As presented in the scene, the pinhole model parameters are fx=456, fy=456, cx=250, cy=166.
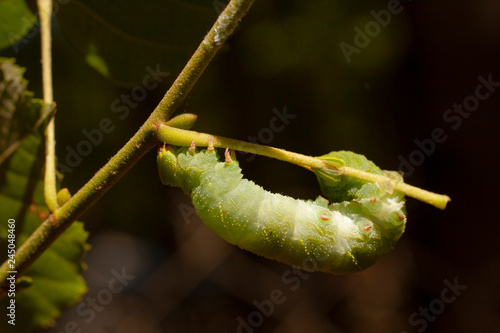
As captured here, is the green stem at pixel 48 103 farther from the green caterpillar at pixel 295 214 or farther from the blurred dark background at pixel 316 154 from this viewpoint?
the blurred dark background at pixel 316 154

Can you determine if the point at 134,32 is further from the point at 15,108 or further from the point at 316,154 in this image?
the point at 316,154

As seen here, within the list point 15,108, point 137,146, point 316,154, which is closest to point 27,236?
point 15,108

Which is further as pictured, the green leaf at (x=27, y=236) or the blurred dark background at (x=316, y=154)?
the blurred dark background at (x=316, y=154)

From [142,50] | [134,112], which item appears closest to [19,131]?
[142,50]

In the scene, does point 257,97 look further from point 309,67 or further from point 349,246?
point 349,246

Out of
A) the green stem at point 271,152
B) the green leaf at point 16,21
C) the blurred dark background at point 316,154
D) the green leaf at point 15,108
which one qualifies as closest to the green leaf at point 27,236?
the green leaf at point 15,108

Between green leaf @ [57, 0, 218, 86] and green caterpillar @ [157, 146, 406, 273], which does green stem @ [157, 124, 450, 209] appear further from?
green leaf @ [57, 0, 218, 86]

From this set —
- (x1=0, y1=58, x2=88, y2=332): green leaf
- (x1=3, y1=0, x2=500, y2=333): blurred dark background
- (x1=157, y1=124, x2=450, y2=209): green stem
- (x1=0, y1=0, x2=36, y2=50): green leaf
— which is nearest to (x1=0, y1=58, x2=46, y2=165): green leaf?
(x1=0, y1=58, x2=88, y2=332): green leaf
